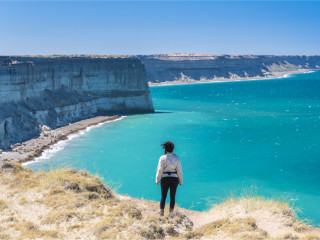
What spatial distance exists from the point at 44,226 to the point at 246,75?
190082mm

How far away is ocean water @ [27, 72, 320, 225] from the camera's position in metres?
22.8

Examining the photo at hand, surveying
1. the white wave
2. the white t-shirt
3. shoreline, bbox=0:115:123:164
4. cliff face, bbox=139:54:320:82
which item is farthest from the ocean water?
cliff face, bbox=139:54:320:82

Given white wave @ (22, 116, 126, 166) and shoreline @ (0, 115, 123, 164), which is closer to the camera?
shoreline @ (0, 115, 123, 164)

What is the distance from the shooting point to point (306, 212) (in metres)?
19.3

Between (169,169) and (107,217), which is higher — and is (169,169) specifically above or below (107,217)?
above

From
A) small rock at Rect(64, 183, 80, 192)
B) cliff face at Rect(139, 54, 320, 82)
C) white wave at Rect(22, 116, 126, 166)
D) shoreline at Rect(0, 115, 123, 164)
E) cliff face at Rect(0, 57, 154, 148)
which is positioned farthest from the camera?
cliff face at Rect(139, 54, 320, 82)

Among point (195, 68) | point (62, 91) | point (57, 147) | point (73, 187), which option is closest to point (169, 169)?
point (73, 187)

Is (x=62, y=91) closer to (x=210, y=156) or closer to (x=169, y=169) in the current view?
(x=210, y=156)

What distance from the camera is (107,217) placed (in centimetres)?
1038

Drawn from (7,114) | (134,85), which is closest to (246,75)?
(134,85)

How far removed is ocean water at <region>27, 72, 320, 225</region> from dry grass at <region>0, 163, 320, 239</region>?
226cm

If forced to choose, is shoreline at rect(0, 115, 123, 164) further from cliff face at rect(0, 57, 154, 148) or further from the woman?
the woman

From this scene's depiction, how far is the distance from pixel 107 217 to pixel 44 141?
1148 inches

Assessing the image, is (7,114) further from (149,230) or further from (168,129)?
(149,230)
